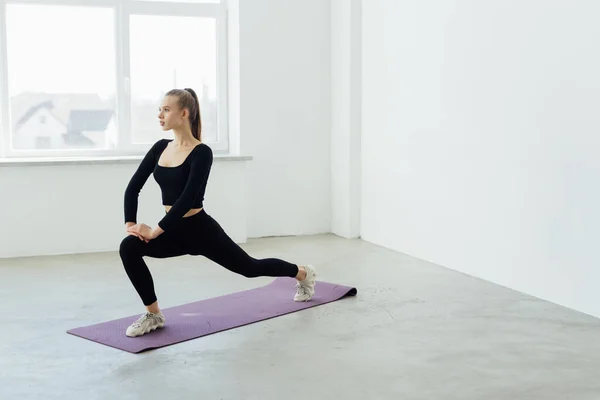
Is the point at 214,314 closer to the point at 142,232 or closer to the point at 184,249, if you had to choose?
the point at 184,249

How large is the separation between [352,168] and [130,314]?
2.71 metres

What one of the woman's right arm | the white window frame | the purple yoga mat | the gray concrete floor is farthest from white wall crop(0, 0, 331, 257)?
the woman's right arm

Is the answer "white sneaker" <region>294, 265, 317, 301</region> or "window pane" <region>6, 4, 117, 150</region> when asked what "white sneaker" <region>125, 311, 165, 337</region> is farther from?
"window pane" <region>6, 4, 117, 150</region>

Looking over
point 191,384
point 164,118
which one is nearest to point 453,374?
point 191,384

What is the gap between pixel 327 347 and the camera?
3.38m

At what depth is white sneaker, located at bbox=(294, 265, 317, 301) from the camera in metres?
4.12

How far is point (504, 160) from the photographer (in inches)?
177

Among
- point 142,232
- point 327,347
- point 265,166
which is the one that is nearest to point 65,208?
point 265,166

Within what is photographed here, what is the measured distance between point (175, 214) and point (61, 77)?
10.1 feet

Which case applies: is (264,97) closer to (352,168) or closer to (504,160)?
(352,168)

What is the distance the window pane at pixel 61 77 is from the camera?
19.4 ft

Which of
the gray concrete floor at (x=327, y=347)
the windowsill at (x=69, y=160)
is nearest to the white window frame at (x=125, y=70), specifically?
the windowsill at (x=69, y=160)

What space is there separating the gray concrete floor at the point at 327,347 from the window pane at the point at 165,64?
5.74 feet

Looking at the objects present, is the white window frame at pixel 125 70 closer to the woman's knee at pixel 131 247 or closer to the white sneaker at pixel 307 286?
the white sneaker at pixel 307 286
